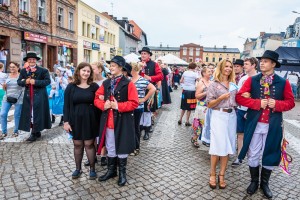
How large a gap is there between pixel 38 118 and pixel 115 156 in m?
2.78

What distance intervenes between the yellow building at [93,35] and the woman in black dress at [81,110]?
24.2 meters

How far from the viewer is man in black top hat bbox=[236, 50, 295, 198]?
3.60 m

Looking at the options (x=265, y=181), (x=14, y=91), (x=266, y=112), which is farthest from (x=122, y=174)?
(x=14, y=91)

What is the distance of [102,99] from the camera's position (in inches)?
151

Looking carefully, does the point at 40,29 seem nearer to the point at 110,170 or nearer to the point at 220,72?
the point at 110,170

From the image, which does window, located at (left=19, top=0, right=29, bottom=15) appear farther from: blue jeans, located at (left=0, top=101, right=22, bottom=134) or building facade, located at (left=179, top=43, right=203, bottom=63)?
building facade, located at (left=179, top=43, right=203, bottom=63)

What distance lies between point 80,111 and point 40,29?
1808 centimetres

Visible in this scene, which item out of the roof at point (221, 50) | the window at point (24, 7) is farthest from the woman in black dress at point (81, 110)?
the roof at point (221, 50)

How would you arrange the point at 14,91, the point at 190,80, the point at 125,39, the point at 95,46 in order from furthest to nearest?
the point at 125,39, the point at 95,46, the point at 190,80, the point at 14,91

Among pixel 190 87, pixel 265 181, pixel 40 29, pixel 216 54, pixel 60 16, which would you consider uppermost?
pixel 216 54

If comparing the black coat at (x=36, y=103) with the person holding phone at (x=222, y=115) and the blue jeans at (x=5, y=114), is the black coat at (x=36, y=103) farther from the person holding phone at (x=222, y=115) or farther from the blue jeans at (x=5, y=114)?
the person holding phone at (x=222, y=115)

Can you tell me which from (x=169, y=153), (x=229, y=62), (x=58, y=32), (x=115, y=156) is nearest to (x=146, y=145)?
(x=169, y=153)

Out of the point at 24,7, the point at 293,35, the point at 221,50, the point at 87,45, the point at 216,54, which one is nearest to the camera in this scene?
the point at 24,7

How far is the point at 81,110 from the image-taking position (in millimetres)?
3896
